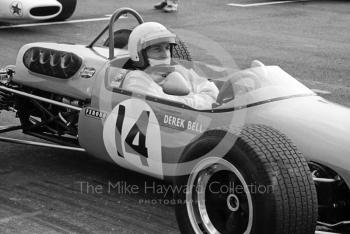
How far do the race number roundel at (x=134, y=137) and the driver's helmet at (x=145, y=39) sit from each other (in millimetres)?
499

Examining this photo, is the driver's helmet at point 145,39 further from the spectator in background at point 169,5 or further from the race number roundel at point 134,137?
the spectator in background at point 169,5

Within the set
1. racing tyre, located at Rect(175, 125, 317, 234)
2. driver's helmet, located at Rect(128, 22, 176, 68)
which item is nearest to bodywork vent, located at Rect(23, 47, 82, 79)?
driver's helmet, located at Rect(128, 22, 176, 68)

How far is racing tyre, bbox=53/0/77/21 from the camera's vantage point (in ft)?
48.2

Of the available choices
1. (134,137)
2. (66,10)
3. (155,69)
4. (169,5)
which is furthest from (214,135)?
(169,5)

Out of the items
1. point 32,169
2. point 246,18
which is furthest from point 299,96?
point 246,18

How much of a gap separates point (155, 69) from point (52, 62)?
43.1 inches

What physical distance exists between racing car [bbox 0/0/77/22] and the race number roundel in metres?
7.78

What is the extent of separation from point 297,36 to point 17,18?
4966 mm

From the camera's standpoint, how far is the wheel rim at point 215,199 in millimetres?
4781

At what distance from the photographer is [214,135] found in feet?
16.0

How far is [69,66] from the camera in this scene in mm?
6773

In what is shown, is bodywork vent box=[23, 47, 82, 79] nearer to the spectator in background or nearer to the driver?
the driver

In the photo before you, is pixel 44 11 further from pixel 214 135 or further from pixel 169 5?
pixel 214 135

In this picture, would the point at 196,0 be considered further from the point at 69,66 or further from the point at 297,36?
the point at 69,66
